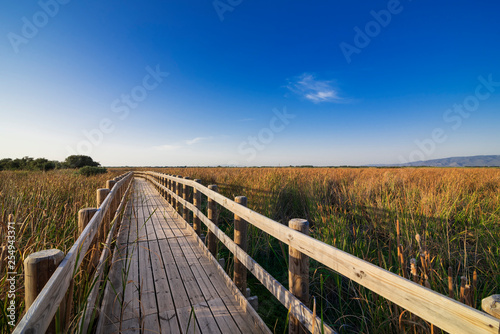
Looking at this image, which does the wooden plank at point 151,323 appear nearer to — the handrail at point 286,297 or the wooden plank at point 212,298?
the wooden plank at point 212,298

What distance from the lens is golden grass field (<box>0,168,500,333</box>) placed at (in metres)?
2.24

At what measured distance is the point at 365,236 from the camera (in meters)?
4.42

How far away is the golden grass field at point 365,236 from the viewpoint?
2240 millimetres

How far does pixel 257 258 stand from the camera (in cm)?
488

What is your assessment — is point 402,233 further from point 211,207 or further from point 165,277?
point 165,277

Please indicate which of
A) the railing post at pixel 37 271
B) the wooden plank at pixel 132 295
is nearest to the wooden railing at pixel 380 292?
the wooden plank at pixel 132 295

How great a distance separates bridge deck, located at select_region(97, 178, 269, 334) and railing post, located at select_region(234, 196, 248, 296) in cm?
17

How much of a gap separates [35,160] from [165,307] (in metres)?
43.0

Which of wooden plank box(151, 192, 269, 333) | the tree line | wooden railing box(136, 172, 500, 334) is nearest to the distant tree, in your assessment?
the tree line

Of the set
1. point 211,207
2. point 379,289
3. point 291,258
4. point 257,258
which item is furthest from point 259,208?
point 379,289

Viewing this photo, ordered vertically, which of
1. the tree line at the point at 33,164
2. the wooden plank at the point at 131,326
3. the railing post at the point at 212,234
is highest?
the tree line at the point at 33,164

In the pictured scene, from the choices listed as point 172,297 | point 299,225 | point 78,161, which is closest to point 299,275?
point 299,225

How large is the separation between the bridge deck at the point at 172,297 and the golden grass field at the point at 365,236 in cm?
52

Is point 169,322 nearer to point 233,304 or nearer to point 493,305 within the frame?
point 233,304
